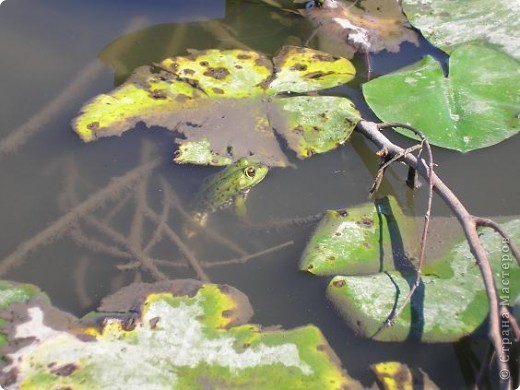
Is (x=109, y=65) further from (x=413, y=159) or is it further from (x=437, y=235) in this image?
(x=437, y=235)

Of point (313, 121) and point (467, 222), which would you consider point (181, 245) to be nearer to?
point (313, 121)

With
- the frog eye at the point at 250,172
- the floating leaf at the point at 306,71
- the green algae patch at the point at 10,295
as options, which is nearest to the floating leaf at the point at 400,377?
the frog eye at the point at 250,172

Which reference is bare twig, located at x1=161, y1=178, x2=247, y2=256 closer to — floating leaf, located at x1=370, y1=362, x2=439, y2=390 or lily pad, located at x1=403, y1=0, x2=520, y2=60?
floating leaf, located at x1=370, y1=362, x2=439, y2=390

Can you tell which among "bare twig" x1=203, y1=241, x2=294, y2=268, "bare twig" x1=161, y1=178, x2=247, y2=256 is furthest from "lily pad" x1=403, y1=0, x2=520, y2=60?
"bare twig" x1=161, y1=178, x2=247, y2=256

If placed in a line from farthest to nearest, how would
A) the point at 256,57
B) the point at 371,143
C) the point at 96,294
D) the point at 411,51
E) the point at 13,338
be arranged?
the point at 411,51
the point at 256,57
the point at 371,143
the point at 96,294
the point at 13,338

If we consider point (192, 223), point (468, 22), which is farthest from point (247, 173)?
point (468, 22)

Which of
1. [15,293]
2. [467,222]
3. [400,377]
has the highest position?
[467,222]

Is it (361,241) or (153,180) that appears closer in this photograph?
(361,241)

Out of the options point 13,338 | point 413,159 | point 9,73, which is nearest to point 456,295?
point 413,159
